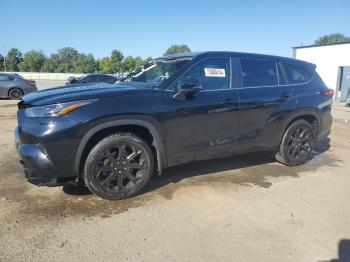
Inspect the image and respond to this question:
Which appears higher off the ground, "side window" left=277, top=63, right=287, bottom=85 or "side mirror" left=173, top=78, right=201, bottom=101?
"side window" left=277, top=63, right=287, bottom=85

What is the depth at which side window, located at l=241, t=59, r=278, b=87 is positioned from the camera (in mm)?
5004

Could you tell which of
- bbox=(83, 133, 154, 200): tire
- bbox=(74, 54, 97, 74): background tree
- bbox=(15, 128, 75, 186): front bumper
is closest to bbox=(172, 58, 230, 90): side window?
bbox=(83, 133, 154, 200): tire

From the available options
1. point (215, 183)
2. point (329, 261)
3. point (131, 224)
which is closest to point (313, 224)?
point (329, 261)

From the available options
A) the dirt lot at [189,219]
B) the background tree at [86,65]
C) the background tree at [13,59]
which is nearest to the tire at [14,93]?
the dirt lot at [189,219]

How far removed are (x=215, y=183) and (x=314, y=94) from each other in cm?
234

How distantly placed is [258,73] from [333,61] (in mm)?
20264

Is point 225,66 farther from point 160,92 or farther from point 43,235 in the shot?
point 43,235

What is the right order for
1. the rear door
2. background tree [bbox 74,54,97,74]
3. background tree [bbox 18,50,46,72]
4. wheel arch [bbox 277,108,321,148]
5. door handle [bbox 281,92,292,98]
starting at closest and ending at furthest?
the rear door → door handle [bbox 281,92,292,98] → wheel arch [bbox 277,108,321,148] → background tree [bbox 74,54,97,74] → background tree [bbox 18,50,46,72]

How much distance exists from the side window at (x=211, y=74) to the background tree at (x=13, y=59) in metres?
101

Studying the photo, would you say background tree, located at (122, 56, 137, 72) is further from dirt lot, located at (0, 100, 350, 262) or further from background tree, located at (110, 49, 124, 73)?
dirt lot, located at (0, 100, 350, 262)

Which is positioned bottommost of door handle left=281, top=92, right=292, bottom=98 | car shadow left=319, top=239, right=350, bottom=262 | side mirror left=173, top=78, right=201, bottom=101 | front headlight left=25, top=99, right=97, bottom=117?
car shadow left=319, top=239, right=350, bottom=262

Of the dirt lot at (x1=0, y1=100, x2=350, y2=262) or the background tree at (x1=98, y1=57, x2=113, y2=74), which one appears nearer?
the dirt lot at (x1=0, y1=100, x2=350, y2=262)

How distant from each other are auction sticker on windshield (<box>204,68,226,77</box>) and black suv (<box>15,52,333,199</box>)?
1 cm

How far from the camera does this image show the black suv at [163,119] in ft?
12.4
